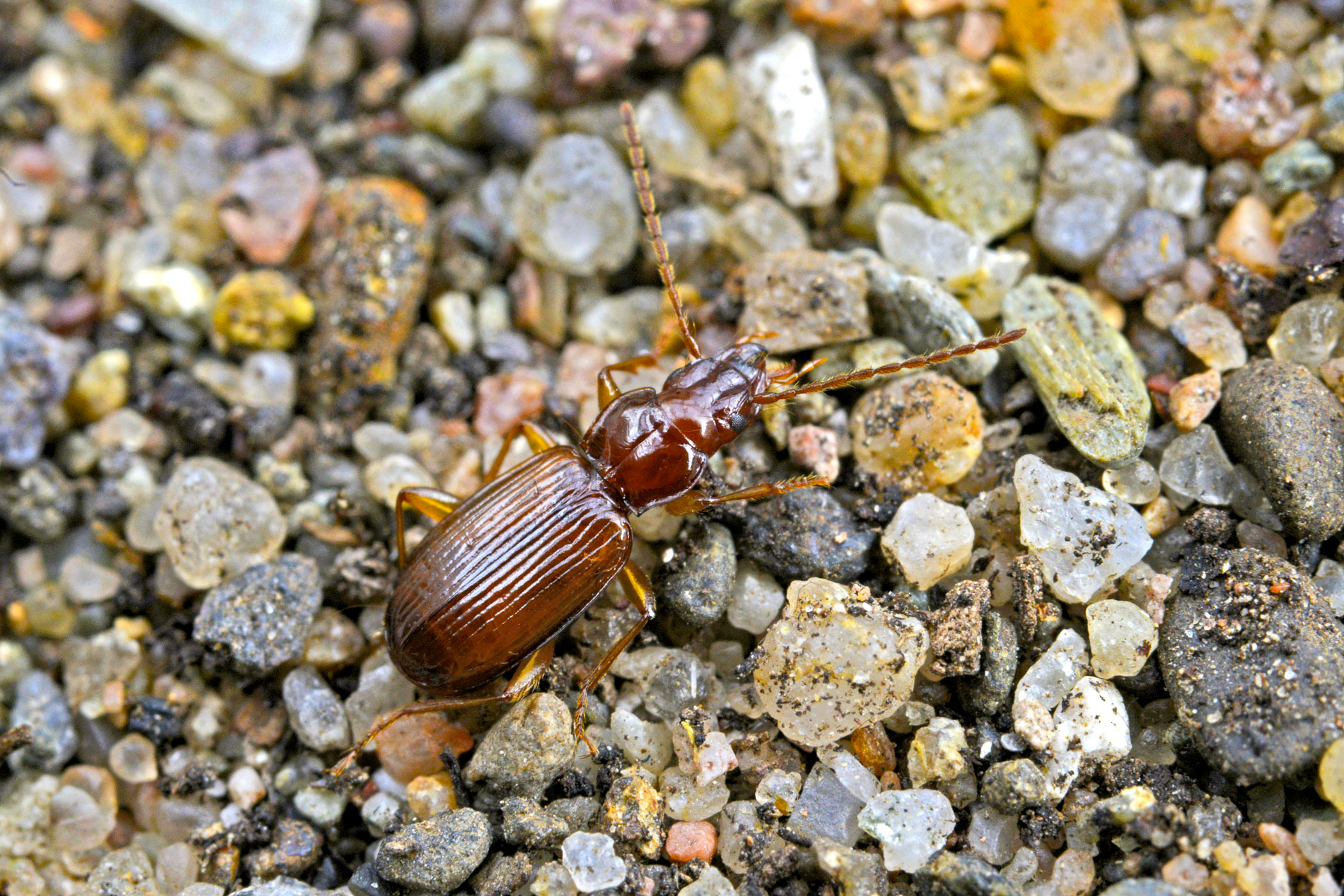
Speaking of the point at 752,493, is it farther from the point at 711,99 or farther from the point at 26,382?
the point at 26,382

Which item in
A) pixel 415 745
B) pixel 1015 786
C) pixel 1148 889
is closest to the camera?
pixel 1148 889

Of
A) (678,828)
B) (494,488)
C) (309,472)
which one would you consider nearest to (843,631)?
(678,828)

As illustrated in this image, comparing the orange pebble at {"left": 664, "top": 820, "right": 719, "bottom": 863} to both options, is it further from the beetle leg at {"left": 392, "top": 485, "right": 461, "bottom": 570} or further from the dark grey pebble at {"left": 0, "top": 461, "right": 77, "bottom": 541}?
the dark grey pebble at {"left": 0, "top": 461, "right": 77, "bottom": 541}

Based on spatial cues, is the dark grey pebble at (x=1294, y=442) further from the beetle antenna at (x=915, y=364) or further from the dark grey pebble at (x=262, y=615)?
the dark grey pebble at (x=262, y=615)

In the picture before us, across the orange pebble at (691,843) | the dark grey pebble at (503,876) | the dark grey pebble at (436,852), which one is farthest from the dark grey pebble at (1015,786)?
the dark grey pebble at (436,852)

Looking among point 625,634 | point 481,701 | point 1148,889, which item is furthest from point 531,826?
point 1148,889

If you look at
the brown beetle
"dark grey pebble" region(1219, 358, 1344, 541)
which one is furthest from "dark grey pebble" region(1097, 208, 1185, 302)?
the brown beetle
